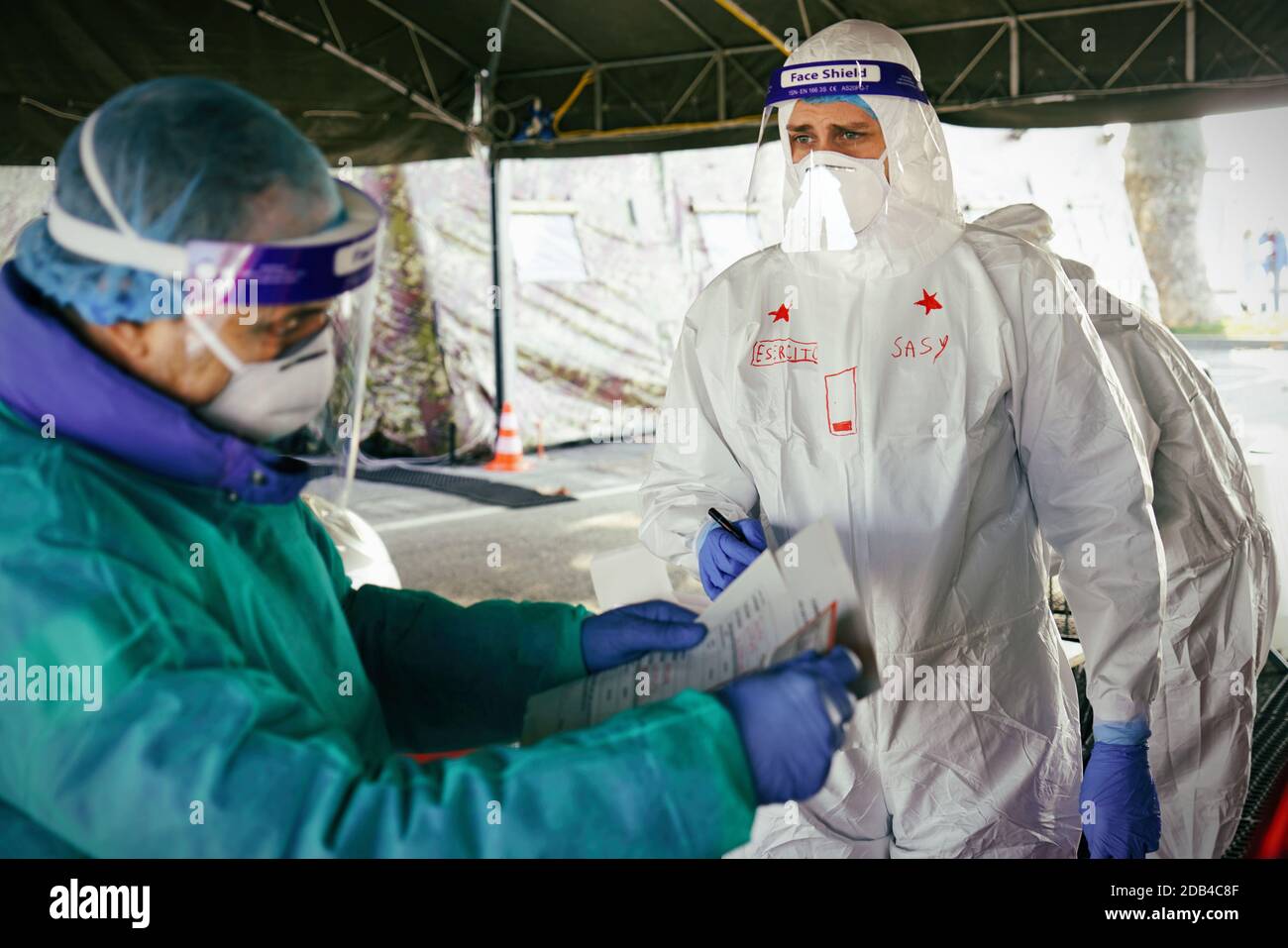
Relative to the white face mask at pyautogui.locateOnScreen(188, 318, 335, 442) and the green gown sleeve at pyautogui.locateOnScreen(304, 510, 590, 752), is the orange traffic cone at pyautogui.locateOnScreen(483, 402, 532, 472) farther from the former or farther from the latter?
the white face mask at pyautogui.locateOnScreen(188, 318, 335, 442)

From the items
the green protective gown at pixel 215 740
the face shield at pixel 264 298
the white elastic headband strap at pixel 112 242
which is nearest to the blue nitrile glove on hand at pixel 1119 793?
the green protective gown at pixel 215 740

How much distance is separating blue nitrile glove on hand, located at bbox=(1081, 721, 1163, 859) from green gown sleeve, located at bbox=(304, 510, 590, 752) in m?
1.03

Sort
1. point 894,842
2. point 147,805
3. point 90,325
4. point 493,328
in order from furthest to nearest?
point 493,328 → point 894,842 → point 90,325 → point 147,805

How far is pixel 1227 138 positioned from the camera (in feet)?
21.7

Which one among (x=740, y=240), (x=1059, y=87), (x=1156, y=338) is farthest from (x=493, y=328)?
(x=1156, y=338)

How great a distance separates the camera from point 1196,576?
2609mm

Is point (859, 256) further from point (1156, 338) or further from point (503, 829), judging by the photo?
point (503, 829)

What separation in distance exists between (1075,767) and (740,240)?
1005cm

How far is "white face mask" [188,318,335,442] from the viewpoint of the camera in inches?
42.5

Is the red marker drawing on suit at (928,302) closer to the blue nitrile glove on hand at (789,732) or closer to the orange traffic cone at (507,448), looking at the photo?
the blue nitrile glove on hand at (789,732)

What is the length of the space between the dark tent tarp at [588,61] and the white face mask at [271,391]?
543 cm

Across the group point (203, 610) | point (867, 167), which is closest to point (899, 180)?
point (867, 167)

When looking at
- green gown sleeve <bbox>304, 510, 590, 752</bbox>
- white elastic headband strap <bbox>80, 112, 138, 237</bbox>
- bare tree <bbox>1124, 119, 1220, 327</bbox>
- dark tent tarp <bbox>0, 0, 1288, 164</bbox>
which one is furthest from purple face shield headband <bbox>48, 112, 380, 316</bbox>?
bare tree <bbox>1124, 119, 1220, 327</bbox>

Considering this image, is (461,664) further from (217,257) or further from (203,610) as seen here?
(217,257)
